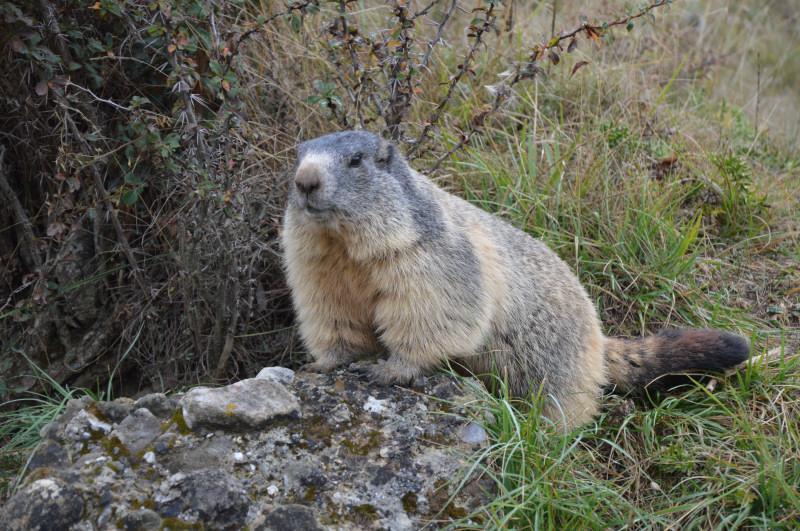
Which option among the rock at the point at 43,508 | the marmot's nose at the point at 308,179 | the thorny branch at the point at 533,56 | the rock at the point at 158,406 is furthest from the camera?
the thorny branch at the point at 533,56

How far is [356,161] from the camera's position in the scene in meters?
3.77

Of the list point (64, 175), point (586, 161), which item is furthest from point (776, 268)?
point (64, 175)

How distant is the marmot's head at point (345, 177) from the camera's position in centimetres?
356

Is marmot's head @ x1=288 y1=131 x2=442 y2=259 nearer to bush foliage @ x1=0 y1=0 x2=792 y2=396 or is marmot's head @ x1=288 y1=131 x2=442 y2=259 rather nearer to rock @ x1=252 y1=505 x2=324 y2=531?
bush foliage @ x1=0 y1=0 x2=792 y2=396

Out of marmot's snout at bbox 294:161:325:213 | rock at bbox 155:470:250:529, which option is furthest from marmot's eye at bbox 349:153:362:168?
rock at bbox 155:470:250:529

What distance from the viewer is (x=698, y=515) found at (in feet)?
10.8

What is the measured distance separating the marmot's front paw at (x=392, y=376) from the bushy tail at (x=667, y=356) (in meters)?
1.47

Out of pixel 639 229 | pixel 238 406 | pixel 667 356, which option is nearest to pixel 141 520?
pixel 238 406

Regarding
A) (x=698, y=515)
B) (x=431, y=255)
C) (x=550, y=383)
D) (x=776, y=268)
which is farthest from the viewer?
(x=776, y=268)

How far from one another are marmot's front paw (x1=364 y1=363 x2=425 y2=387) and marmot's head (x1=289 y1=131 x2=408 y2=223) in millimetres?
826

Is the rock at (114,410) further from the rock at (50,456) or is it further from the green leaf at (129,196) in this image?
the green leaf at (129,196)

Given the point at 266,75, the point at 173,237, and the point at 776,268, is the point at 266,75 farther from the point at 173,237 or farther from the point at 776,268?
the point at 776,268

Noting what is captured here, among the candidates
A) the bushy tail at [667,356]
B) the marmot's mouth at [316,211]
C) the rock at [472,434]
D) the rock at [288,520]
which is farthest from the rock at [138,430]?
the bushy tail at [667,356]

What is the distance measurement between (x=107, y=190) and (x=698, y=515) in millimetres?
4099
